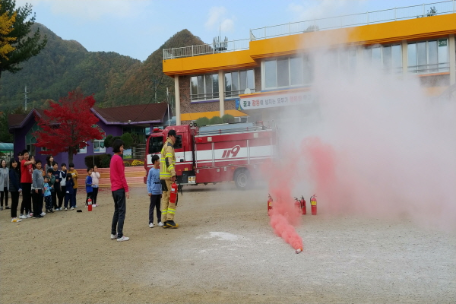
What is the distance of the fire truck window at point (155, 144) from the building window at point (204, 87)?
11316 millimetres

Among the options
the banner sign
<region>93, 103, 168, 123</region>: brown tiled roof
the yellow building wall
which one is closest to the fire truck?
the banner sign

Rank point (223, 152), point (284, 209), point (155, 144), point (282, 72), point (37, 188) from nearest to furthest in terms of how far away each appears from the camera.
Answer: point (284, 209), point (37, 188), point (223, 152), point (155, 144), point (282, 72)

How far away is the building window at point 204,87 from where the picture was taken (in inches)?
1211

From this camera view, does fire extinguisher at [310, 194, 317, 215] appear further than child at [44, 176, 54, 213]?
No

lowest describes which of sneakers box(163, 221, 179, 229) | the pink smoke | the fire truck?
sneakers box(163, 221, 179, 229)

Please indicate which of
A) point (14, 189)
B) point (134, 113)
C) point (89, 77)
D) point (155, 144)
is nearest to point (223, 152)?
point (155, 144)

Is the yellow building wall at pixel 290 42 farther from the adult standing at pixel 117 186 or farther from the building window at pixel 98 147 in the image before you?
the building window at pixel 98 147

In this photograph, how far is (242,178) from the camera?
19.2 meters

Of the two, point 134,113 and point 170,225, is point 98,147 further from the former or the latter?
point 170,225

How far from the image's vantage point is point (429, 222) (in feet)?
28.3

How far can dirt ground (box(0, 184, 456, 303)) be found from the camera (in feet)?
16.2

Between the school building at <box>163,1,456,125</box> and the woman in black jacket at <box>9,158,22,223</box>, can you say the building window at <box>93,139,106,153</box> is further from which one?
the woman in black jacket at <box>9,158,22,223</box>

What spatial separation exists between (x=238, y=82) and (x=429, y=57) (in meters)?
13.0

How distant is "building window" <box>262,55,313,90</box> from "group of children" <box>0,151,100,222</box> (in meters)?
14.8
